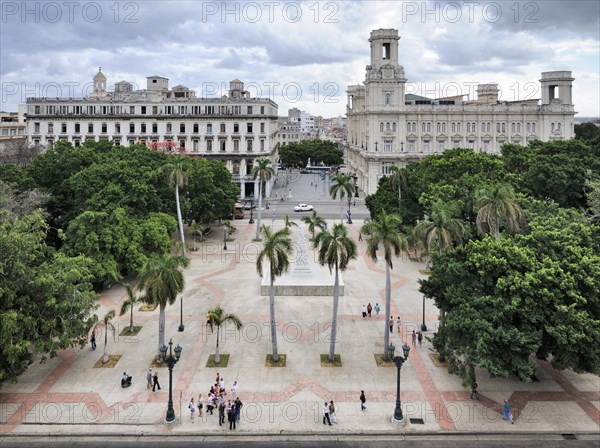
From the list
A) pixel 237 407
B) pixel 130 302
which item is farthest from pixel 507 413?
pixel 130 302

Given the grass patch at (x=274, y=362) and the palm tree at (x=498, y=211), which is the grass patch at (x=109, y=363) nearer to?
the grass patch at (x=274, y=362)

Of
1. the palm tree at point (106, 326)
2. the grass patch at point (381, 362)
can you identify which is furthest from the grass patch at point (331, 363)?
the palm tree at point (106, 326)

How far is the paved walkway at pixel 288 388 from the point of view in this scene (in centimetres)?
2489

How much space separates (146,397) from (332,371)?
10756 millimetres

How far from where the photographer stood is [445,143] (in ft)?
Result: 304

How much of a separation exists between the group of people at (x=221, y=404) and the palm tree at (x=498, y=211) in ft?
60.0

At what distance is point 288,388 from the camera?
28234 millimetres

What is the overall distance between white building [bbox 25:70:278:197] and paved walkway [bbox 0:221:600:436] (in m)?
54.1

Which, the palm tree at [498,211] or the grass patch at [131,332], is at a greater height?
the palm tree at [498,211]

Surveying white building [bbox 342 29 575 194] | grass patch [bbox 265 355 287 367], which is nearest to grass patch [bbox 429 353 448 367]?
grass patch [bbox 265 355 287 367]

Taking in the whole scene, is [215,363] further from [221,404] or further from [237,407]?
[237,407]

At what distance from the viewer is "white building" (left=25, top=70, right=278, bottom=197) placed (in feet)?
292

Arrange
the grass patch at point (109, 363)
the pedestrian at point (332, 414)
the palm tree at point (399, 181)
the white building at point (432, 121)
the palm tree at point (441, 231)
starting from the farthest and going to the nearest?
1. the white building at point (432, 121)
2. the palm tree at point (399, 181)
3. the palm tree at point (441, 231)
4. the grass patch at point (109, 363)
5. the pedestrian at point (332, 414)

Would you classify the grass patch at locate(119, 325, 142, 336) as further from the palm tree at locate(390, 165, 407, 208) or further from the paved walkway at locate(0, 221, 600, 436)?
the palm tree at locate(390, 165, 407, 208)
